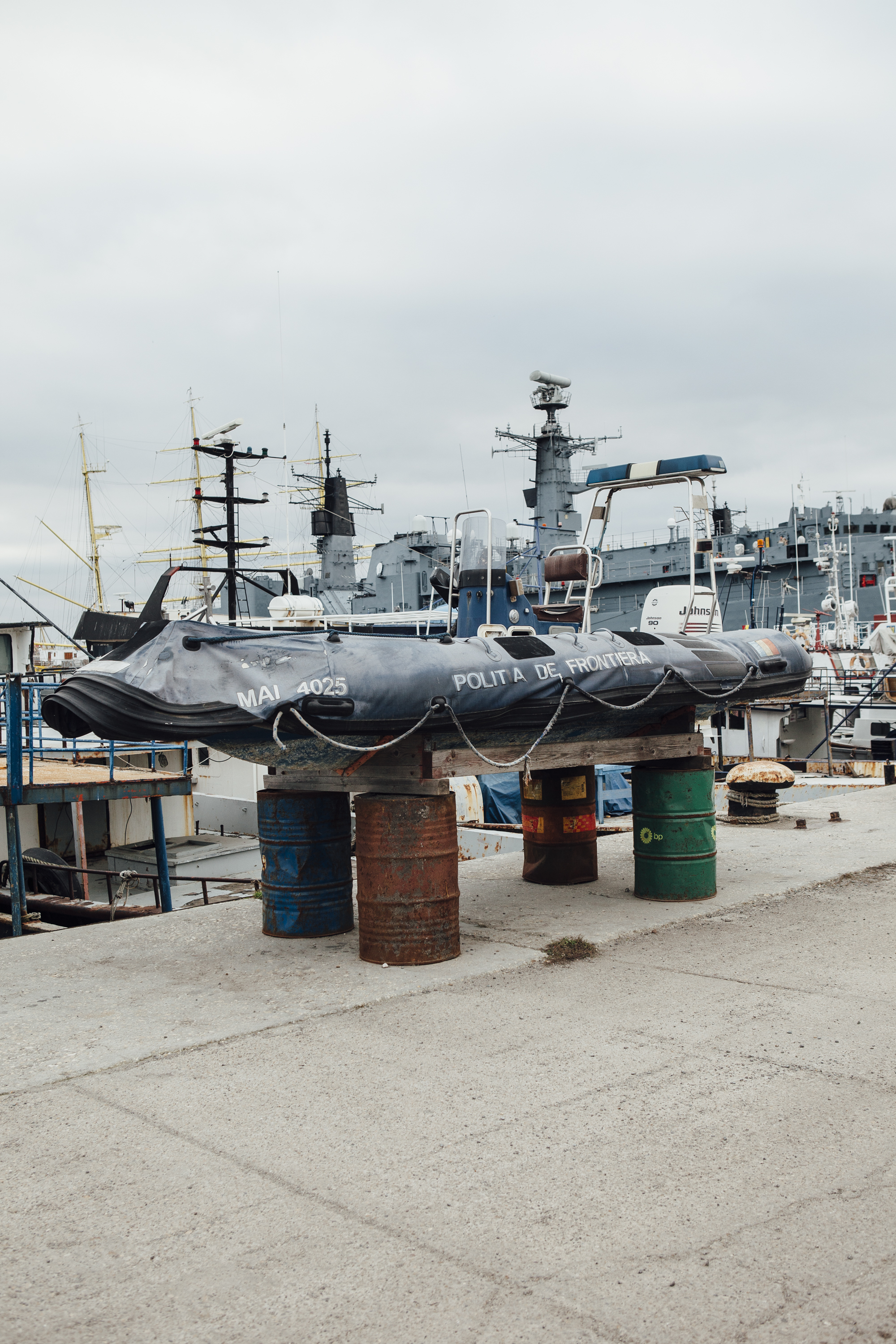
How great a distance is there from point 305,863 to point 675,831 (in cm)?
293

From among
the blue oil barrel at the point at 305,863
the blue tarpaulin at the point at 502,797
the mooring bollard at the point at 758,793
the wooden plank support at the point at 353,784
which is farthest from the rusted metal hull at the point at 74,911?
the blue tarpaulin at the point at 502,797

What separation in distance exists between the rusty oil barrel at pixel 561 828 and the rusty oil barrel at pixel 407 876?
8.74 feet

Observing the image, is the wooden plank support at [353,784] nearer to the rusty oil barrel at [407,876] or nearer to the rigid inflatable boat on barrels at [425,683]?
the rusty oil barrel at [407,876]

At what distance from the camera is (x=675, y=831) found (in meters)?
8.64

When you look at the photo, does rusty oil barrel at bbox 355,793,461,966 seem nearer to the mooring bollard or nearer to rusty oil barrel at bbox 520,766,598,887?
rusty oil barrel at bbox 520,766,598,887

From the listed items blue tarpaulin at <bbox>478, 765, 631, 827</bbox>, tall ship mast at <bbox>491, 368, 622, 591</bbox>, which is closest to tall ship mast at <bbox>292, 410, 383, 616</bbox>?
tall ship mast at <bbox>491, 368, 622, 591</bbox>

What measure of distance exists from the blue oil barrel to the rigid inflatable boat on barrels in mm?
588

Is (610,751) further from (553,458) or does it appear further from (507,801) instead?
(553,458)

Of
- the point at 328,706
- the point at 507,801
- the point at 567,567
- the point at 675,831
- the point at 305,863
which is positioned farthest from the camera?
the point at 507,801

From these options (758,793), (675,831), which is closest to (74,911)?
(675,831)

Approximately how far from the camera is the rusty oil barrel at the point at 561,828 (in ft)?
31.2

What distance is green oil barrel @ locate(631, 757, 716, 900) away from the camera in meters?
8.50

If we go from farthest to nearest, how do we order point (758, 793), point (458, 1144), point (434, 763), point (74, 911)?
point (758, 793) → point (74, 911) → point (434, 763) → point (458, 1144)

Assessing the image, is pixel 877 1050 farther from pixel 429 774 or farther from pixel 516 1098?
pixel 429 774
